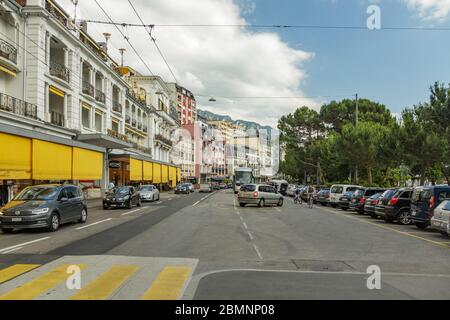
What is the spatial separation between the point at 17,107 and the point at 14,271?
2308 cm

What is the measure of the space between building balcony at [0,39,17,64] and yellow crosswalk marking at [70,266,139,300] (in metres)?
23.4

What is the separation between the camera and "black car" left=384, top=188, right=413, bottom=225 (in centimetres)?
2042

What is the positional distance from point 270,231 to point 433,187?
21.7 ft

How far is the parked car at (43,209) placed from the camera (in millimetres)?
14750

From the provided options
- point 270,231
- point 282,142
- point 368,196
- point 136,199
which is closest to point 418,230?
point 270,231

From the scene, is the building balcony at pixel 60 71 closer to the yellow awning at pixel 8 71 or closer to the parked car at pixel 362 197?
the yellow awning at pixel 8 71

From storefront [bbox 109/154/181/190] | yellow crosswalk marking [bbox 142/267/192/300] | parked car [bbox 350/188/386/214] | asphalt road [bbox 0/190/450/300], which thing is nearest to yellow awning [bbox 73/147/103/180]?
storefront [bbox 109/154/181/190]

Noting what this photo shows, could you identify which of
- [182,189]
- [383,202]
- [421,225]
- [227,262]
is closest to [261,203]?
[383,202]

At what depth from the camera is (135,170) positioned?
47.2 meters

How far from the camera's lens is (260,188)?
3136 cm

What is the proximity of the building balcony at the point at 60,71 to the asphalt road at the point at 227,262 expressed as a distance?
21032 mm

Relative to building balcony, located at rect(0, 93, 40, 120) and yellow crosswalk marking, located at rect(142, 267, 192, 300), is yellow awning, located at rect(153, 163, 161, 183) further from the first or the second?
yellow crosswalk marking, located at rect(142, 267, 192, 300)

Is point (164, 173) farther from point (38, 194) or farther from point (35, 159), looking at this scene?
point (38, 194)
